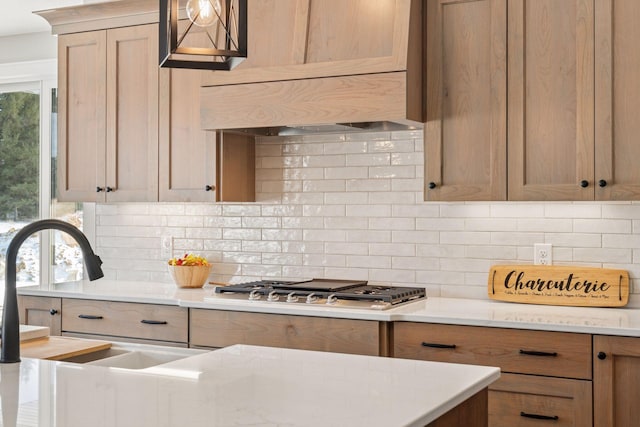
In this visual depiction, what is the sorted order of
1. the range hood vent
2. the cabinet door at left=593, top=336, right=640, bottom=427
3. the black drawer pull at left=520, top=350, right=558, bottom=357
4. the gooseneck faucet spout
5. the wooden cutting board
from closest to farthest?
the gooseneck faucet spout
the wooden cutting board
the cabinet door at left=593, top=336, right=640, bottom=427
the black drawer pull at left=520, top=350, right=558, bottom=357
the range hood vent

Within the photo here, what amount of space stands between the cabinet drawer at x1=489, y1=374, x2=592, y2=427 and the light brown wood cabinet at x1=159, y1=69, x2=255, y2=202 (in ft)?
6.09

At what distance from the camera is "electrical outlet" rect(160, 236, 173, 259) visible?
15.7 ft

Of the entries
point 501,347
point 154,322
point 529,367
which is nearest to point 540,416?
point 529,367

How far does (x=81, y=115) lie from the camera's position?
15.5ft

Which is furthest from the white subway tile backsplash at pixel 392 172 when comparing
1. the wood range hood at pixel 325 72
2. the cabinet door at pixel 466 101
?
the cabinet door at pixel 466 101

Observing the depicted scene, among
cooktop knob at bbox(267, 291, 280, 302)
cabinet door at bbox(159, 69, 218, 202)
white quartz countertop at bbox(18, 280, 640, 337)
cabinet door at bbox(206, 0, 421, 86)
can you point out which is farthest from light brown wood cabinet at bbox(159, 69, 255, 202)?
cooktop knob at bbox(267, 291, 280, 302)

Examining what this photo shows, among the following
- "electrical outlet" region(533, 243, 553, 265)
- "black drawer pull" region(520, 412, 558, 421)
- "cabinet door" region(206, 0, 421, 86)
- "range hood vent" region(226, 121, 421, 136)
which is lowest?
"black drawer pull" region(520, 412, 558, 421)

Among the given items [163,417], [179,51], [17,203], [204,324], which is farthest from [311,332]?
[17,203]

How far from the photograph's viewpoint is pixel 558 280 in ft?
12.1

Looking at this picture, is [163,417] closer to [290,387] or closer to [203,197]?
[290,387]

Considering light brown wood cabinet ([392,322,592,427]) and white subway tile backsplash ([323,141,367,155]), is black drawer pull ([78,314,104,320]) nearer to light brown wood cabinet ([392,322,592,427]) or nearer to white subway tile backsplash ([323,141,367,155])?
white subway tile backsplash ([323,141,367,155])

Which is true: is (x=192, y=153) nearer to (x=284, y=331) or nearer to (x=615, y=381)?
(x=284, y=331)

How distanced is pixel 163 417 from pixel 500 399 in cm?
198

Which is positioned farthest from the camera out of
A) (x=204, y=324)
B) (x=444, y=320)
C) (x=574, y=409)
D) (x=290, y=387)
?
(x=204, y=324)
